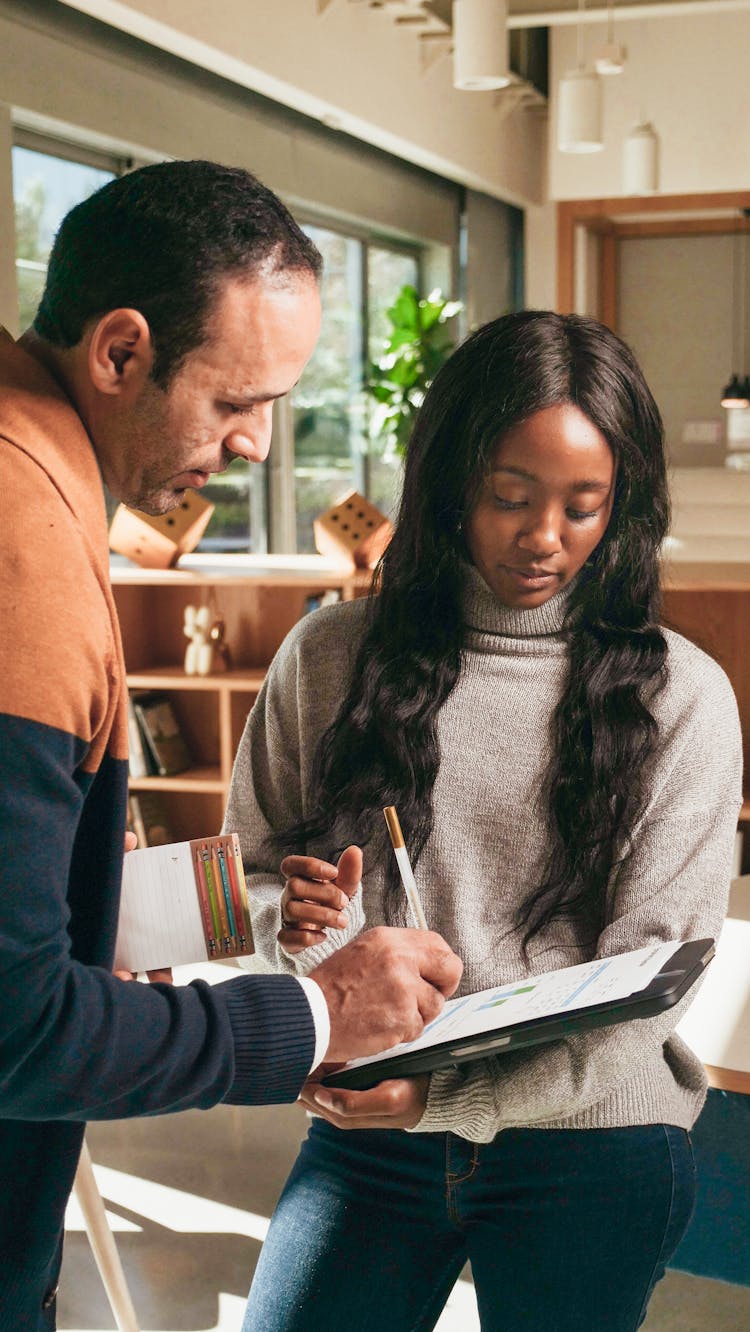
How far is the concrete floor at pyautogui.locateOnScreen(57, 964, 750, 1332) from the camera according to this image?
2709 mm

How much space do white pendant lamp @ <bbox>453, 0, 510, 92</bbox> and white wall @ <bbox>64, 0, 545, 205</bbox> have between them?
0.88 meters

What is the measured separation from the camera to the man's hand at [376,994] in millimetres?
1179

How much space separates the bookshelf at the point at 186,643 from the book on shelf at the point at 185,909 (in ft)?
11.2

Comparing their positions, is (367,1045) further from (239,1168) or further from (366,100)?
(366,100)

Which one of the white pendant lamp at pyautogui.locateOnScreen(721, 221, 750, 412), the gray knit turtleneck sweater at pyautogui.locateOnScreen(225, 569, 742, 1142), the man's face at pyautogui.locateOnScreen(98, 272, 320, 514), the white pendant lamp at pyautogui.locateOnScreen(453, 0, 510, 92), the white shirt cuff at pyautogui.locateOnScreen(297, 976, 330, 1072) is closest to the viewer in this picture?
the man's face at pyautogui.locateOnScreen(98, 272, 320, 514)

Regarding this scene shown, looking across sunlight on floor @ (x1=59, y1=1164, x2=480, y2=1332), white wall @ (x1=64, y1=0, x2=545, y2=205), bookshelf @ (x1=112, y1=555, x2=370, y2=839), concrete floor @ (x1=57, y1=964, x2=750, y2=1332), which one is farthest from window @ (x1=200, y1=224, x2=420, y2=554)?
sunlight on floor @ (x1=59, y1=1164, x2=480, y2=1332)

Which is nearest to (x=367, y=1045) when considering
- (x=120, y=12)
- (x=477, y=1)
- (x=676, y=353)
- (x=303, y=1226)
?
(x=303, y=1226)

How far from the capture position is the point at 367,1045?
1.18m

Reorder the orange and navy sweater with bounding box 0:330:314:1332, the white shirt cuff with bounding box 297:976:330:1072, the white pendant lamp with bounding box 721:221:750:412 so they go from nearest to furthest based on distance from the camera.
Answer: the orange and navy sweater with bounding box 0:330:314:1332 → the white shirt cuff with bounding box 297:976:330:1072 → the white pendant lamp with bounding box 721:221:750:412

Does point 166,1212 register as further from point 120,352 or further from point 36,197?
point 36,197

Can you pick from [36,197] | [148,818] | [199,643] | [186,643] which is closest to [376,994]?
[199,643]

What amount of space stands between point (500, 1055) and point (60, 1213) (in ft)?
1.53

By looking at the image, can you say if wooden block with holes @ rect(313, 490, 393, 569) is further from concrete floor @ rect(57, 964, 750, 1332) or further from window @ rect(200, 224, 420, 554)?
window @ rect(200, 224, 420, 554)

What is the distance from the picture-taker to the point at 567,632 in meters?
1.60
